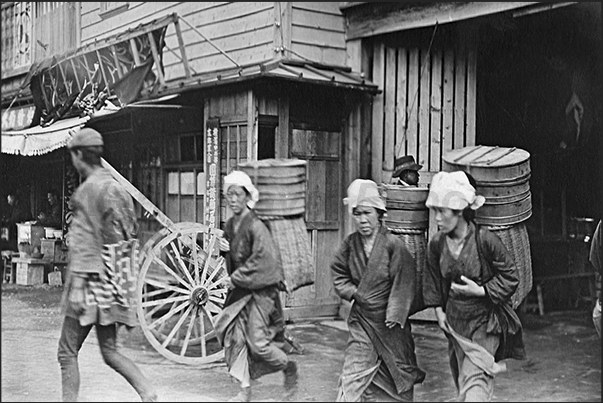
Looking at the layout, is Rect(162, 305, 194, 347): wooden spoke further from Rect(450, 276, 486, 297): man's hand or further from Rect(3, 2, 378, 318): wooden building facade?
Rect(450, 276, 486, 297): man's hand

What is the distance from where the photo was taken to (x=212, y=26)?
8.97 meters

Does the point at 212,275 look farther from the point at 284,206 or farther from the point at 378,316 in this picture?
the point at 378,316

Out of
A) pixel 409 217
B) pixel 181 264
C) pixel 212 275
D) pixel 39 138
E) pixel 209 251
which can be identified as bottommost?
pixel 212 275

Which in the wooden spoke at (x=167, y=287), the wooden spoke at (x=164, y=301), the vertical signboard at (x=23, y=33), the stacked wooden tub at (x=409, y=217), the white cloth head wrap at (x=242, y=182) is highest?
the vertical signboard at (x=23, y=33)

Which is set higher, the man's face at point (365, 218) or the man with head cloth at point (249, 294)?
the man's face at point (365, 218)

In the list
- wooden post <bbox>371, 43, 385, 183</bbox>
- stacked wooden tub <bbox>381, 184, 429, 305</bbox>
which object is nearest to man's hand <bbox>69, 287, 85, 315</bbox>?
stacked wooden tub <bbox>381, 184, 429, 305</bbox>

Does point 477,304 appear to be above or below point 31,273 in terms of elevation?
below

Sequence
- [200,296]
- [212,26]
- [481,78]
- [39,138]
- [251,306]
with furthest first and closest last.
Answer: [481,78], [212,26], [39,138], [200,296], [251,306]

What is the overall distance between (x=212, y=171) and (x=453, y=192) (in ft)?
8.46

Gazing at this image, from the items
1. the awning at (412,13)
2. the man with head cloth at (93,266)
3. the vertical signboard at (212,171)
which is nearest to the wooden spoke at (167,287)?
the vertical signboard at (212,171)

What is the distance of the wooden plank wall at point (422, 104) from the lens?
29.1 ft

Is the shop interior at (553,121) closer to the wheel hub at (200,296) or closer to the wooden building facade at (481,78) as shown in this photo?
the wooden building facade at (481,78)

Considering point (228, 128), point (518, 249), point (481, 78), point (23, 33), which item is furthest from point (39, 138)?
point (481, 78)

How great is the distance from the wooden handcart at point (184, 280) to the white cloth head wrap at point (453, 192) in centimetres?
209
